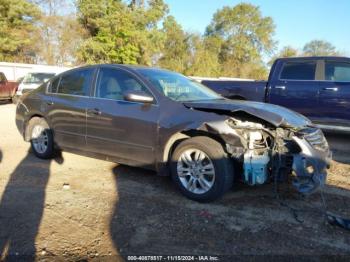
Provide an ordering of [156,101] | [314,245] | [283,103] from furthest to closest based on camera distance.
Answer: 1. [283,103]
2. [156,101]
3. [314,245]

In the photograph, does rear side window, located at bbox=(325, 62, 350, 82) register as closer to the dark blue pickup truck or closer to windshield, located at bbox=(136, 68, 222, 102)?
the dark blue pickup truck

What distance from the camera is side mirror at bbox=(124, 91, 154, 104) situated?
13.8 ft

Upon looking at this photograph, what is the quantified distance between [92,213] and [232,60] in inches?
1800

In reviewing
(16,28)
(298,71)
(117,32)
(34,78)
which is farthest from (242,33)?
(298,71)

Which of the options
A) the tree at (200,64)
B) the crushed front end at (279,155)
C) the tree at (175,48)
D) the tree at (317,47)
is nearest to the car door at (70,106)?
the crushed front end at (279,155)

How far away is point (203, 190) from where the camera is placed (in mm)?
3963

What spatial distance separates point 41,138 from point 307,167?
13.8 ft

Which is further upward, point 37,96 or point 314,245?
point 37,96

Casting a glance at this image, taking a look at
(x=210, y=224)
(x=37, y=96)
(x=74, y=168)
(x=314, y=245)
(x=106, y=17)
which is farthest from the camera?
(x=106, y=17)

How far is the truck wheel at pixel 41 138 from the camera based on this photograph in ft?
18.4

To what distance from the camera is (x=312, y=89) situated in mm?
7496

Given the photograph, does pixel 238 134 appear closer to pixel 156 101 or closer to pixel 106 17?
pixel 156 101

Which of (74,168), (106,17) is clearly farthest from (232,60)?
(74,168)

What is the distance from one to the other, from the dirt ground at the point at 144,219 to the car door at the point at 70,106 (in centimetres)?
54
